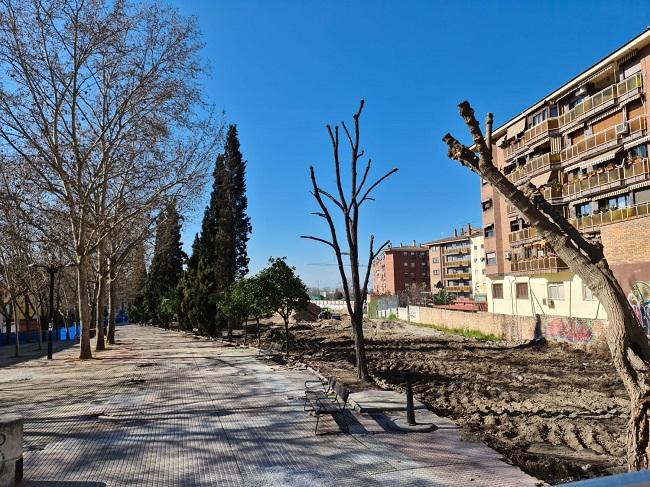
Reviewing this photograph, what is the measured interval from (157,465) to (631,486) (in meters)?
5.68

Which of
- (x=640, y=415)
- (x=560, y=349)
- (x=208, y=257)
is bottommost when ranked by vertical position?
(x=560, y=349)

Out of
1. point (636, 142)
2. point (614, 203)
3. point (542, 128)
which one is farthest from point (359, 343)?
point (542, 128)

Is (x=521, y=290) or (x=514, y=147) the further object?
(x=514, y=147)

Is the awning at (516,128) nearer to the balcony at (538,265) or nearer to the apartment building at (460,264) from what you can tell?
the balcony at (538,265)

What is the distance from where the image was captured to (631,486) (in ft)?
7.38

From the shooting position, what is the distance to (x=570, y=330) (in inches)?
951

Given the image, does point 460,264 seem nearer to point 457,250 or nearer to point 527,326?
point 457,250

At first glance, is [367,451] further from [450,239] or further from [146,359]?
[450,239]

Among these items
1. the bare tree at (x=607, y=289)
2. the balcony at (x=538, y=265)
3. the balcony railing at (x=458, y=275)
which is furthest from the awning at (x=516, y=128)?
the balcony railing at (x=458, y=275)

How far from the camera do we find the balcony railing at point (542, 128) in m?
33.6

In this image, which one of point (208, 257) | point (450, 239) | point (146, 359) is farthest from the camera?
point (450, 239)

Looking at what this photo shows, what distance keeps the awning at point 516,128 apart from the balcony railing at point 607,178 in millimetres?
7149

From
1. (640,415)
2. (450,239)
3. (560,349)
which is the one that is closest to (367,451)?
(640,415)

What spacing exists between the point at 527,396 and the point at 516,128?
99.9ft
